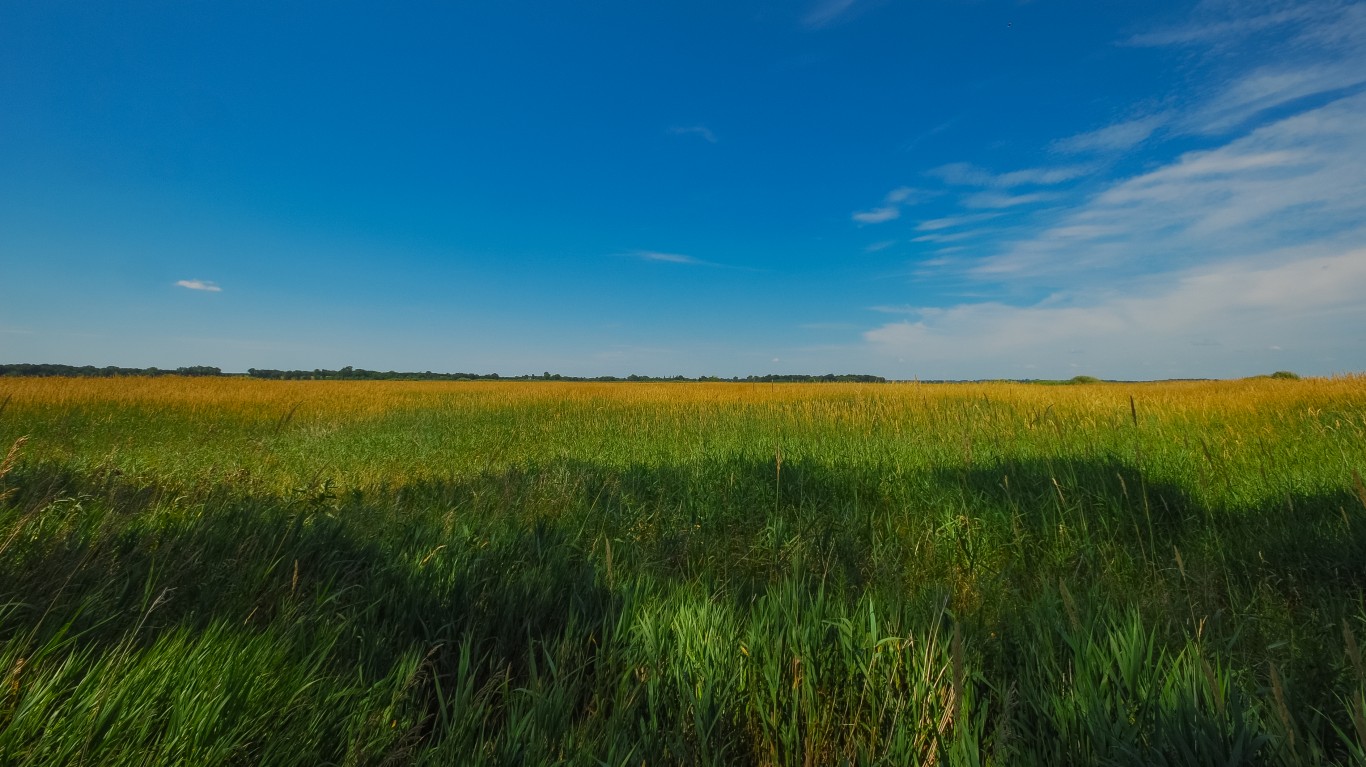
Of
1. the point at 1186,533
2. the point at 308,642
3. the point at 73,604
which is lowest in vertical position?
the point at 1186,533

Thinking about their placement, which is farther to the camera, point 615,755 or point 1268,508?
point 1268,508

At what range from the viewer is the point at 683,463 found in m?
6.67

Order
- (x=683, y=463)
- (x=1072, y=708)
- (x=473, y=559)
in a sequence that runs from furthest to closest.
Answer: (x=683, y=463)
(x=473, y=559)
(x=1072, y=708)

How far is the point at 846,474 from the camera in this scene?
17.6 ft

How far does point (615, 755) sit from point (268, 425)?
15.8 metres

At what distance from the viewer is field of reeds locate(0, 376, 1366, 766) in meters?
1.31

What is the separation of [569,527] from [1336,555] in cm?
459

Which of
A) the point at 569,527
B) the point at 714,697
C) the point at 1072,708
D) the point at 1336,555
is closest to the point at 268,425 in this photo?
the point at 569,527

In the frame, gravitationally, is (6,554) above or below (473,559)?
above

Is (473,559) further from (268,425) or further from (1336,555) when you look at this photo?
(268,425)

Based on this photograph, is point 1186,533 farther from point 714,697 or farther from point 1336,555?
point 714,697

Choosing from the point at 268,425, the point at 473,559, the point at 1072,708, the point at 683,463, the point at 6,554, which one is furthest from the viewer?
the point at 268,425

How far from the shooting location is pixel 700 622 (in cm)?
205

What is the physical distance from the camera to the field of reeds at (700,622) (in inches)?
51.6
